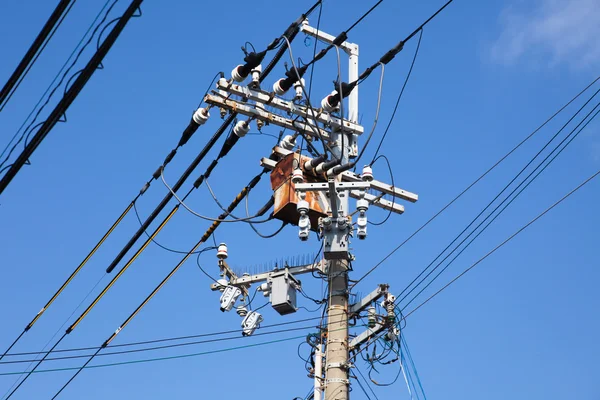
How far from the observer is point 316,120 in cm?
1703

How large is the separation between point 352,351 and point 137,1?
9.35 meters

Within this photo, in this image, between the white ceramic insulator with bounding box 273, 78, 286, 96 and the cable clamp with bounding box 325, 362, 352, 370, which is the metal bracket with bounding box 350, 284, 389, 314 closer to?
the cable clamp with bounding box 325, 362, 352, 370

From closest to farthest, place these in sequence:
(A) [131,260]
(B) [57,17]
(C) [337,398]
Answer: (B) [57,17] < (C) [337,398] < (A) [131,260]

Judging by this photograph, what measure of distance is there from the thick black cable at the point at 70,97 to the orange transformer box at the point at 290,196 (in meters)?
6.59

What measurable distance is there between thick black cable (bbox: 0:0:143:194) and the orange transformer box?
6.59 meters

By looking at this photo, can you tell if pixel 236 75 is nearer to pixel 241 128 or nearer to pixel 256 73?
pixel 256 73

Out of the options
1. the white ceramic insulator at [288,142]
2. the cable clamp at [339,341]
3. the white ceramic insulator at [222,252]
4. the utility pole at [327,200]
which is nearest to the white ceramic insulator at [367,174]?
the utility pole at [327,200]

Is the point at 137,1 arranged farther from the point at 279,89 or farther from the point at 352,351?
the point at 352,351

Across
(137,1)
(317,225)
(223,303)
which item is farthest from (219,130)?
(137,1)

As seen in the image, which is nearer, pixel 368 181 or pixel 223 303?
pixel 368 181

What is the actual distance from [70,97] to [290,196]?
7299 mm

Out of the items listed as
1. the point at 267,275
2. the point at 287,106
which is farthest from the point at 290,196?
the point at 267,275

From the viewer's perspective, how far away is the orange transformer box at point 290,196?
665 inches

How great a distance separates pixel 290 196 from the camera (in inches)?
665
